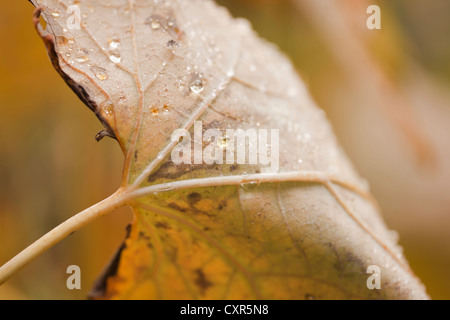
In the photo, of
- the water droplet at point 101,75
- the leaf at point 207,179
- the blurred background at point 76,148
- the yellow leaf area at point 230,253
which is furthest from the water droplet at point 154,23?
the blurred background at point 76,148

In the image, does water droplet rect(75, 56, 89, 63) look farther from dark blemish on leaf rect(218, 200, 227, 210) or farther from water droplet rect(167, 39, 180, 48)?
dark blemish on leaf rect(218, 200, 227, 210)

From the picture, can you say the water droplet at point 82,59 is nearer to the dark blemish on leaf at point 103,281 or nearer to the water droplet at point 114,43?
the water droplet at point 114,43

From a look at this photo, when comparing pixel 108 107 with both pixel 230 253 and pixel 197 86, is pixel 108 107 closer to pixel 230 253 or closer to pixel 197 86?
pixel 197 86

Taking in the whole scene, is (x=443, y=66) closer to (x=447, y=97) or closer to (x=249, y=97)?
(x=447, y=97)

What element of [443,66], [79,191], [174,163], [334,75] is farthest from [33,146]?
[443,66]

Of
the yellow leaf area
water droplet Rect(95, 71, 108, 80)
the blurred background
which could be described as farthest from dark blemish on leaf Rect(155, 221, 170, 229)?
the blurred background

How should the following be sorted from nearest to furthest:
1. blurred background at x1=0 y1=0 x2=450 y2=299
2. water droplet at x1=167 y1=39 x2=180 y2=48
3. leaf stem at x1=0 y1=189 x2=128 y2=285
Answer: leaf stem at x1=0 y1=189 x2=128 y2=285
water droplet at x1=167 y1=39 x2=180 y2=48
blurred background at x1=0 y1=0 x2=450 y2=299

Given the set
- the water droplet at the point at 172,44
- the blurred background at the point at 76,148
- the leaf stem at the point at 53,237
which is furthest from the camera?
the blurred background at the point at 76,148
